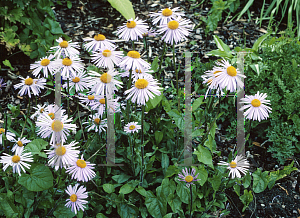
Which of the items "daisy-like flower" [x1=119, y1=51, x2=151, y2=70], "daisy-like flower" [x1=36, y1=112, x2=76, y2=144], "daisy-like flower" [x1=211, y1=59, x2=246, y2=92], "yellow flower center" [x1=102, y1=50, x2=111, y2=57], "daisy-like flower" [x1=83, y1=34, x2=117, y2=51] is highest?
"daisy-like flower" [x1=83, y1=34, x2=117, y2=51]

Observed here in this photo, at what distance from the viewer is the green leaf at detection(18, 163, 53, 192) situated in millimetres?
1301

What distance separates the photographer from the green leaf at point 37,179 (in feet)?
4.27

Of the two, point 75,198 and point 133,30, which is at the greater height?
point 133,30

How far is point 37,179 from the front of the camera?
1327mm

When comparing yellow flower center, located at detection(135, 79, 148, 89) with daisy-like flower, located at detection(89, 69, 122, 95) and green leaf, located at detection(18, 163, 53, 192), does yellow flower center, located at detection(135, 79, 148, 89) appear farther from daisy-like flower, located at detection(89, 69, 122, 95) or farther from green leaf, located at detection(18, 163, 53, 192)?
green leaf, located at detection(18, 163, 53, 192)

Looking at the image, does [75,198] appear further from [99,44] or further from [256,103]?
[256,103]

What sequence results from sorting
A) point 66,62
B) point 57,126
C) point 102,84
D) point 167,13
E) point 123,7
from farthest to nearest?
1. point 167,13
2. point 66,62
3. point 102,84
4. point 57,126
5. point 123,7

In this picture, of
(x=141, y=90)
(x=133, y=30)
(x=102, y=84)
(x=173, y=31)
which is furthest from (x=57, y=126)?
(x=173, y=31)

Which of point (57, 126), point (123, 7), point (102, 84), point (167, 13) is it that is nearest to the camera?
point (123, 7)

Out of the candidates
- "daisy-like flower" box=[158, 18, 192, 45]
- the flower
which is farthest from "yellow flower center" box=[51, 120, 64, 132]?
"daisy-like flower" box=[158, 18, 192, 45]

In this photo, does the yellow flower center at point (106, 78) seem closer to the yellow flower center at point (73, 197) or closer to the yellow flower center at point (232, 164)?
the yellow flower center at point (73, 197)

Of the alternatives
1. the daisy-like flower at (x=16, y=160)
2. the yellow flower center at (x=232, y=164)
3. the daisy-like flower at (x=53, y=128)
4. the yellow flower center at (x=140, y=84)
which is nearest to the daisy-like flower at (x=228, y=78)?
the yellow flower center at (x=140, y=84)

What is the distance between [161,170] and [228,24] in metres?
2.17

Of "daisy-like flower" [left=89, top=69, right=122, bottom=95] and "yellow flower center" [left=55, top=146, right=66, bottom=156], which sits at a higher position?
"daisy-like flower" [left=89, top=69, right=122, bottom=95]
